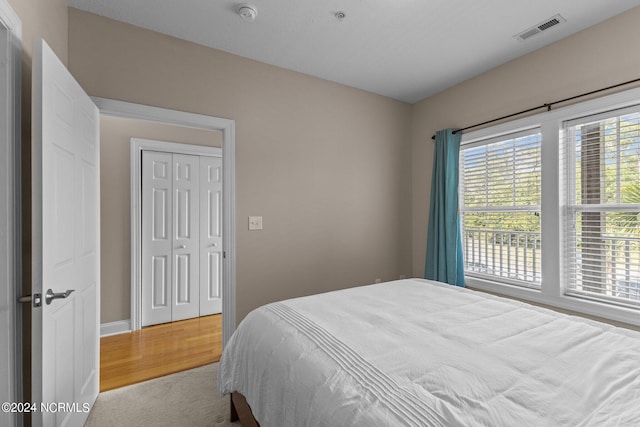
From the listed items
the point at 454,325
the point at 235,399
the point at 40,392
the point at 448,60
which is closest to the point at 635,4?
the point at 448,60

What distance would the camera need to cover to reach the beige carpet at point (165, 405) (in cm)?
188

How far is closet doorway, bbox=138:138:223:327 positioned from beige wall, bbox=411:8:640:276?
253 cm

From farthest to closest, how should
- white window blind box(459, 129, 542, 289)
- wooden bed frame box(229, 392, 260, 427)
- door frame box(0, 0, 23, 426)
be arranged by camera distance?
white window blind box(459, 129, 542, 289) < wooden bed frame box(229, 392, 260, 427) < door frame box(0, 0, 23, 426)

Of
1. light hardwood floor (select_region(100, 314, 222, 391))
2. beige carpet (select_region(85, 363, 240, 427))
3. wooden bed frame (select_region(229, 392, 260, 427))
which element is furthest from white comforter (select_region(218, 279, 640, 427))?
light hardwood floor (select_region(100, 314, 222, 391))

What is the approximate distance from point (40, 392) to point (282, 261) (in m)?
1.84

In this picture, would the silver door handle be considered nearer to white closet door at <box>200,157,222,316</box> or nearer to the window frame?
white closet door at <box>200,157,222,316</box>

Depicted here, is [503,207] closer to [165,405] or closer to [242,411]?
[242,411]

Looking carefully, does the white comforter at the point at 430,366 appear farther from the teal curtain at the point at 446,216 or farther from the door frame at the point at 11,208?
the teal curtain at the point at 446,216

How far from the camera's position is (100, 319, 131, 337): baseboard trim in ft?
10.5

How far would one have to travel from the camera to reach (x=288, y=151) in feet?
9.52

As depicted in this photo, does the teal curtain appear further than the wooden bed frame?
Yes

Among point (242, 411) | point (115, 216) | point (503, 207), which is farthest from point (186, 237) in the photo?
point (503, 207)

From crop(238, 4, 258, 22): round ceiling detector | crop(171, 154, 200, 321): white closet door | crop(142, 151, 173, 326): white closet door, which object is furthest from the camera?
crop(171, 154, 200, 321): white closet door

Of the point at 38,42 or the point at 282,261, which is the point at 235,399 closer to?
the point at 282,261
